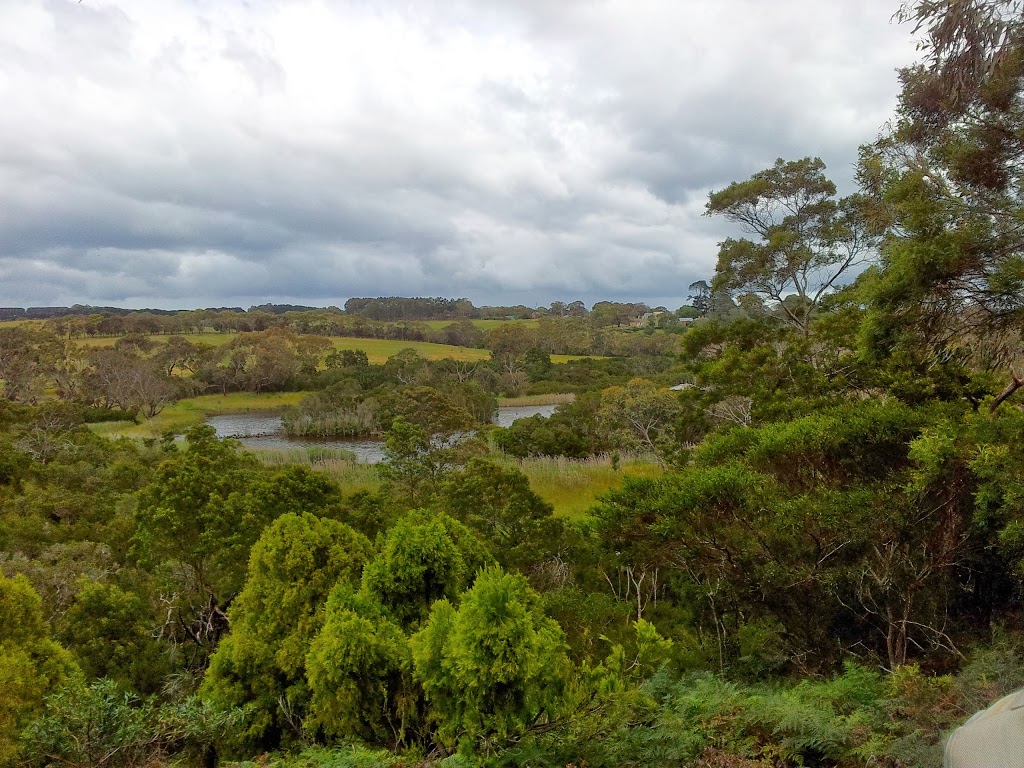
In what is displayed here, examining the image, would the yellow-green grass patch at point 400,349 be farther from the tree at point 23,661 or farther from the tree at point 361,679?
the tree at point 361,679

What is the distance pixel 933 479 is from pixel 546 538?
12.8 ft

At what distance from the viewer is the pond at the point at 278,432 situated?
28761 mm

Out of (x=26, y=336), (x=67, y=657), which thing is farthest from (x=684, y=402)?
(x=26, y=336)

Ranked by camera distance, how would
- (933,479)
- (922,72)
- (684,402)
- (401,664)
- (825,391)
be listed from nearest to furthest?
(401,664)
(933,479)
(922,72)
(825,391)
(684,402)

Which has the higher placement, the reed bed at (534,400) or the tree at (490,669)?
the tree at (490,669)

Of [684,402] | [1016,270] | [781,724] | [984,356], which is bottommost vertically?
[781,724]

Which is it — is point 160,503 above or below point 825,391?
below

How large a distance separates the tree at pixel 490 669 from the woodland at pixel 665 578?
0.7 inches

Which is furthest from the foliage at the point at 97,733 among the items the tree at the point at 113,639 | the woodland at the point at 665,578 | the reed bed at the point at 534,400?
the reed bed at the point at 534,400

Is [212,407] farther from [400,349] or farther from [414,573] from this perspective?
[414,573]

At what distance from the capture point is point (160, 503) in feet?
23.9

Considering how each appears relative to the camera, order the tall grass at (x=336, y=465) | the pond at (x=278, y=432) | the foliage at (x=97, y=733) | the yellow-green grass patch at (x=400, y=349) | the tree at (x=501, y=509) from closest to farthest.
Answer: the foliage at (x=97, y=733) → the tree at (x=501, y=509) → the tall grass at (x=336, y=465) → the pond at (x=278, y=432) → the yellow-green grass patch at (x=400, y=349)

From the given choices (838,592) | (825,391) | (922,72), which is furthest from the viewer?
(825,391)

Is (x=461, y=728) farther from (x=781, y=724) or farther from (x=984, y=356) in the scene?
(x=984, y=356)
